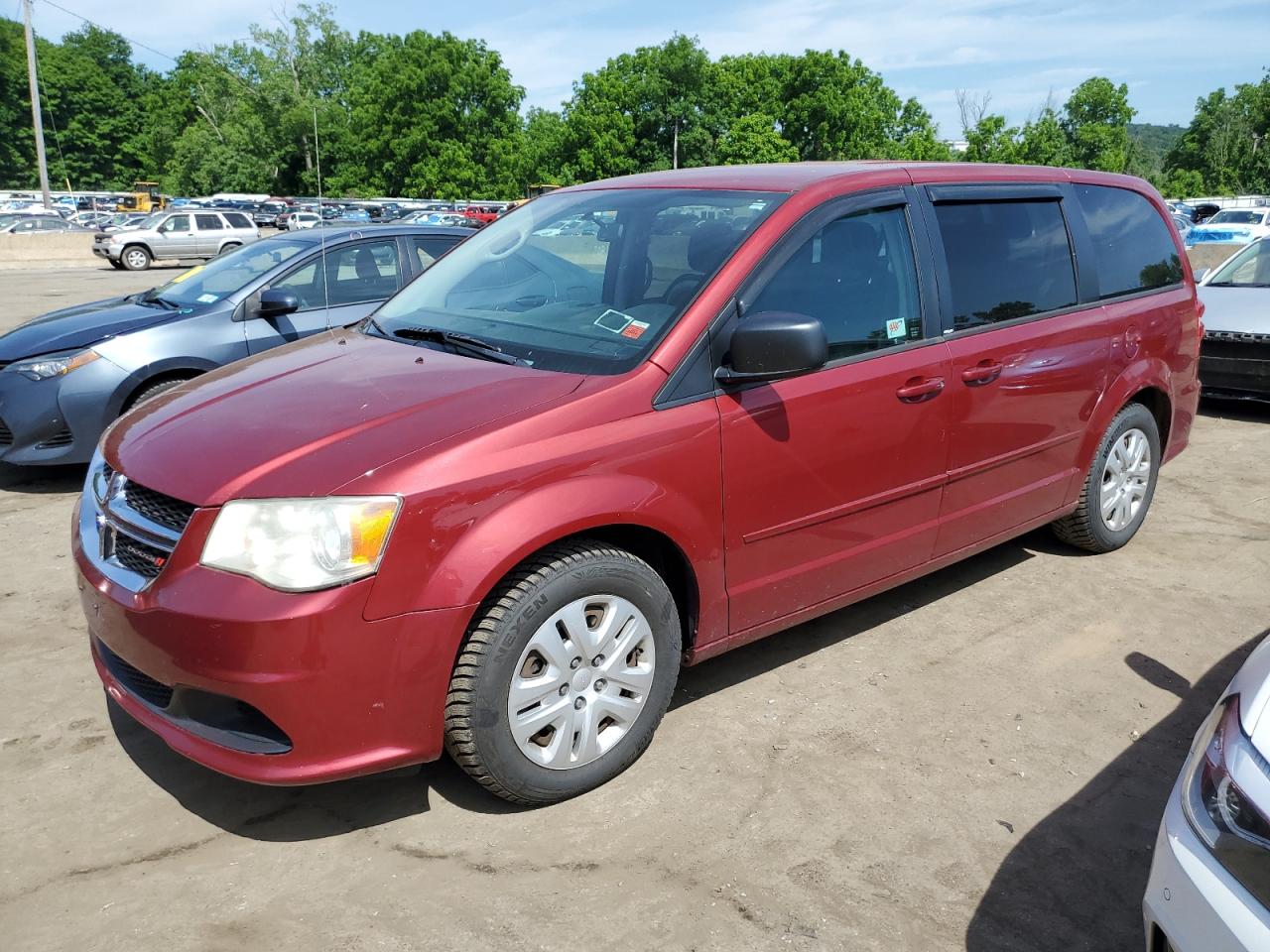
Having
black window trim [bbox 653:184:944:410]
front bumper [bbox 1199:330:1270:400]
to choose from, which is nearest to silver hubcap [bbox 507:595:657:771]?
black window trim [bbox 653:184:944:410]

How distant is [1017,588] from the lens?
486 cm

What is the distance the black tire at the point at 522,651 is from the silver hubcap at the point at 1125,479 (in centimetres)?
290

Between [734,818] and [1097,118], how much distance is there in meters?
90.3

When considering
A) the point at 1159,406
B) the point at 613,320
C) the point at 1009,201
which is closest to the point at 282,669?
the point at 613,320

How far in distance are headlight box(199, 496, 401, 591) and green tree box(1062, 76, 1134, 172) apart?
259ft

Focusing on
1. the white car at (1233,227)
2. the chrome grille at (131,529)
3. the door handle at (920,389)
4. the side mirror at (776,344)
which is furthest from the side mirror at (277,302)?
the white car at (1233,227)

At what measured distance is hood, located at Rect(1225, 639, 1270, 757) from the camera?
6.68 feet

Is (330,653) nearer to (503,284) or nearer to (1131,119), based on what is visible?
(503,284)

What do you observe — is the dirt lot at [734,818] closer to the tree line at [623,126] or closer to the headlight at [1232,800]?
the headlight at [1232,800]

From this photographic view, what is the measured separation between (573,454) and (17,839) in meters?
1.94

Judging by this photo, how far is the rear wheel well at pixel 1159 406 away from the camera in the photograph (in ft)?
16.9

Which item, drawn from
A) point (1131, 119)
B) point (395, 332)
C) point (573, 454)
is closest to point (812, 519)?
point (573, 454)

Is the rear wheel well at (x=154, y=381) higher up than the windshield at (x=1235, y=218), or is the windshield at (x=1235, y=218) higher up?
the windshield at (x=1235, y=218)

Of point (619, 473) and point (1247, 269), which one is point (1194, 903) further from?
point (1247, 269)
